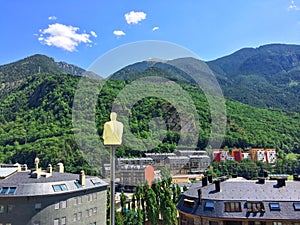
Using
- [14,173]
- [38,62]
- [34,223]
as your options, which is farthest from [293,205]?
[38,62]

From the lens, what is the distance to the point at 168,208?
22.2 meters

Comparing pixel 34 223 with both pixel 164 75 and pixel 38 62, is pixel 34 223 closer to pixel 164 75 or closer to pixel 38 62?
pixel 164 75

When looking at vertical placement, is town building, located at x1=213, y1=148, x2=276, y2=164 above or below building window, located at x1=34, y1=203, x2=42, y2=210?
above

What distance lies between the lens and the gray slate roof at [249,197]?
14609 millimetres

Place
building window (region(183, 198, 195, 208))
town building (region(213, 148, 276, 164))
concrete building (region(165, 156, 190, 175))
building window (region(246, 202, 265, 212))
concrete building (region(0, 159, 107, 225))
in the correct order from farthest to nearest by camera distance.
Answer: town building (region(213, 148, 276, 164)) → concrete building (region(165, 156, 190, 175)) → concrete building (region(0, 159, 107, 225)) → building window (region(183, 198, 195, 208)) → building window (region(246, 202, 265, 212))

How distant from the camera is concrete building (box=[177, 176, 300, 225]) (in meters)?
14.6

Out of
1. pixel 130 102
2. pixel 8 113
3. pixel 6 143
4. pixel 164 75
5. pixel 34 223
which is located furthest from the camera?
pixel 8 113

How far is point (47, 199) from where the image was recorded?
17.4 metres

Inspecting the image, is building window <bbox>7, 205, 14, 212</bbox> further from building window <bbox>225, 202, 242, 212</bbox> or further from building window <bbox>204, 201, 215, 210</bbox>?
building window <bbox>225, 202, 242, 212</bbox>

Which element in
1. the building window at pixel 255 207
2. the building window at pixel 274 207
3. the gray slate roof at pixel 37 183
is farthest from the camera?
the gray slate roof at pixel 37 183

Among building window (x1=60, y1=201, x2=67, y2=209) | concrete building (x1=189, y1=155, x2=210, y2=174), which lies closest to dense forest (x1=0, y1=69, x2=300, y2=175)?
concrete building (x1=189, y1=155, x2=210, y2=174)

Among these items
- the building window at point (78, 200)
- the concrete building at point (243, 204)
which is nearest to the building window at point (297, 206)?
the concrete building at point (243, 204)

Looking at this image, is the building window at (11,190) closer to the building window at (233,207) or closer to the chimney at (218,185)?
the chimney at (218,185)

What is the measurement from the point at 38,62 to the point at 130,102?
493 ft
